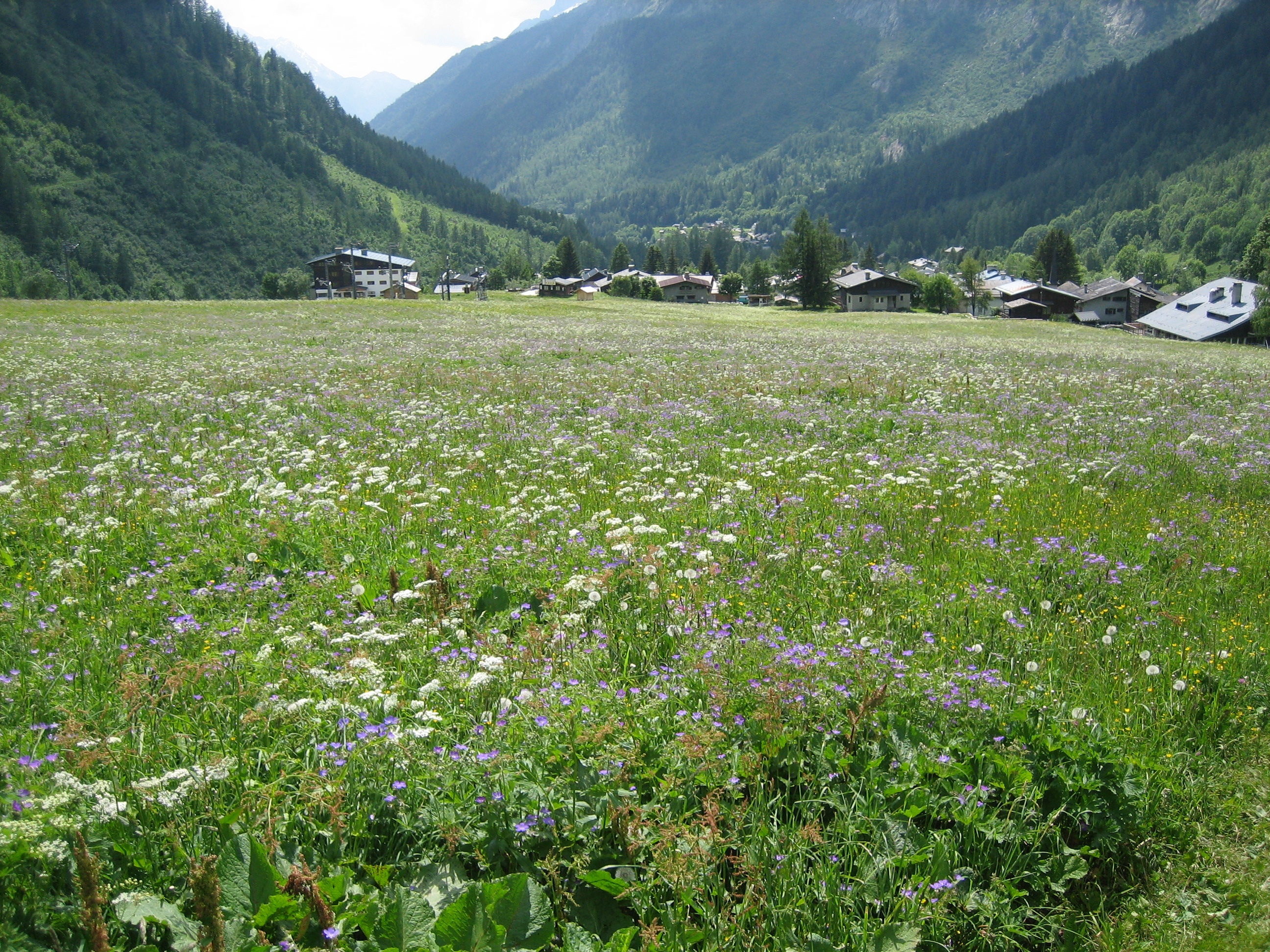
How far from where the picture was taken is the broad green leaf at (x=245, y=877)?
2.82 m

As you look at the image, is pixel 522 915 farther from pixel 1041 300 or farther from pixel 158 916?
pixel 1041 300

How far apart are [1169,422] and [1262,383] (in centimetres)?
1121

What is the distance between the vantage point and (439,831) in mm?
3363

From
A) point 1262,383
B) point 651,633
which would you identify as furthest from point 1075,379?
point 651,633

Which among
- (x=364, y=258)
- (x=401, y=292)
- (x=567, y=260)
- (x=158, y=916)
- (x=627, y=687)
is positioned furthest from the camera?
(x=567, y=260)

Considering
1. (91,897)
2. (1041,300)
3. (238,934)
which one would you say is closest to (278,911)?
(238,934)

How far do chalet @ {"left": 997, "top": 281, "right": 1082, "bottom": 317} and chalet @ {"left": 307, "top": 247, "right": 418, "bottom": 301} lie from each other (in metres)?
123

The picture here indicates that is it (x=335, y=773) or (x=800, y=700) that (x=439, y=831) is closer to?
(x=335, y=773)

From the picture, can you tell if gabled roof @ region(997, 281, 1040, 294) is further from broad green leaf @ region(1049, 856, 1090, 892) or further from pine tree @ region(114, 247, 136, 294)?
pine tree @ region(114, 247, 136, 294)

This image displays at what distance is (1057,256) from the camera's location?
504ft

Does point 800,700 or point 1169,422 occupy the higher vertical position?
point 1169,422

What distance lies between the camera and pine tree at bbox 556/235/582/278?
159 m

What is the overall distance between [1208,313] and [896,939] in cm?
11879

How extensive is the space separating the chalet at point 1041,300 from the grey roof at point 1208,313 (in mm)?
27024
